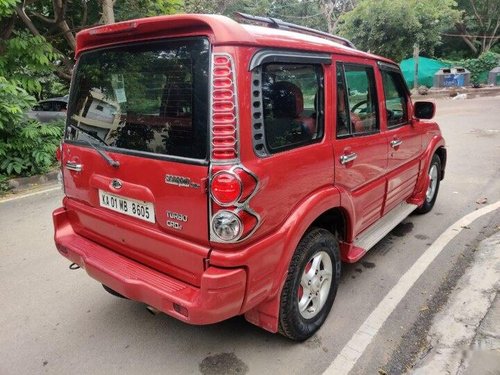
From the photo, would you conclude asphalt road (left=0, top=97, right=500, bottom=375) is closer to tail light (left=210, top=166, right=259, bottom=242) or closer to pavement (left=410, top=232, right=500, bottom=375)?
pavement (left=410, top=232, right=500, bottom=375)

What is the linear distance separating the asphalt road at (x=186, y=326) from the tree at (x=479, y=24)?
3019 cm

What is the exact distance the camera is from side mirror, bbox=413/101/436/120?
13.4 ft

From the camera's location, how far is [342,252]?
3031 mm

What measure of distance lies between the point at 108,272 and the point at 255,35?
1599 millimetres

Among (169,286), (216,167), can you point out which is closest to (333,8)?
(216,167)

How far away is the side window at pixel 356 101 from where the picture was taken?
2723mm

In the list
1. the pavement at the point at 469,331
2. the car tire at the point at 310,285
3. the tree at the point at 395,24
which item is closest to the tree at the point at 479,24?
the tree at the point at 395,24

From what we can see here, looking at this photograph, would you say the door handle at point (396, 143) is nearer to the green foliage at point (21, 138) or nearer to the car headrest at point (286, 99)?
the car headrest at point (286, 99)

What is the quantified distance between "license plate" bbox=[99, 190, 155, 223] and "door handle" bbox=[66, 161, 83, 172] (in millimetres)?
253

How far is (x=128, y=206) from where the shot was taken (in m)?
2.37

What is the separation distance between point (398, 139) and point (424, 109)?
756mm

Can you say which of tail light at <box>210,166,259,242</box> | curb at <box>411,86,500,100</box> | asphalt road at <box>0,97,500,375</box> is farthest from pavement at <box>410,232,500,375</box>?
curb at <box>411,86,500,100</box>

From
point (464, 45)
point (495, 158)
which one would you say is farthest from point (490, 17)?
point (495, 158)

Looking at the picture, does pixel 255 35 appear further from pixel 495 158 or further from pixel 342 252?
pixel 495 158
